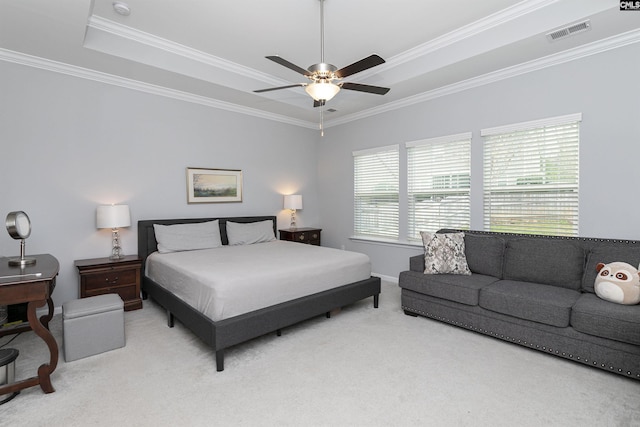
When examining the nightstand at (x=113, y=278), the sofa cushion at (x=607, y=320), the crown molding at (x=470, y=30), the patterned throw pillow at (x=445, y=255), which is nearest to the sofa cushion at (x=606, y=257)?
the sofa cushion at (x=607, y=320)

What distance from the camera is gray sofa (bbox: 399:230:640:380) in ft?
7.97

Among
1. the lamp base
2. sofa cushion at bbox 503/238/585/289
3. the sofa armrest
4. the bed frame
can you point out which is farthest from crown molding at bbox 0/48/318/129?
sofa cushion at bbox 503/238/585/289

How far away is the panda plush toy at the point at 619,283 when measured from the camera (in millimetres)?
2512

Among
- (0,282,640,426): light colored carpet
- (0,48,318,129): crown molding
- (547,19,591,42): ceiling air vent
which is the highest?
(0,48,318,129): crown molding

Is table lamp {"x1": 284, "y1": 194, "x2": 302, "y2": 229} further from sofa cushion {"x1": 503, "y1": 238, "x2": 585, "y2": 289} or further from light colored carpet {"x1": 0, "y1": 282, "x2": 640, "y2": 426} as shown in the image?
sofa cushion {"x1": 503, "y1": 238, "x2": 585, "y2": 289}

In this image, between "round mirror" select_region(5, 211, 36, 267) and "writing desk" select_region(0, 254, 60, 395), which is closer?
"writing desk" select_region(0, 254, 60, 395)

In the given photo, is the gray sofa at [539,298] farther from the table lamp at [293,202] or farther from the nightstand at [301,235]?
the table lamp at [293,202]

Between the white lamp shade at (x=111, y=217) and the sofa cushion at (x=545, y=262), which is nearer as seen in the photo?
the sofa cushion at (x=545, y=262)

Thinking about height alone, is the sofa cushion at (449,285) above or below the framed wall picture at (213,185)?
below

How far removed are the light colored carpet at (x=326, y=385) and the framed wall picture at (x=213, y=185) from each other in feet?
7.60

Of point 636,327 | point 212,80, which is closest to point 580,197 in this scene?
point 636,327

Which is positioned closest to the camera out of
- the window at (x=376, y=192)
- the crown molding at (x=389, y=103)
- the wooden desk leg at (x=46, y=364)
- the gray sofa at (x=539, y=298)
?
the wooden desk leg at (x=46, y=364)

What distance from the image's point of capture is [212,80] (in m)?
4.19

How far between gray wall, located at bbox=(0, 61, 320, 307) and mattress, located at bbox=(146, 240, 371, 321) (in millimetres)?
909
